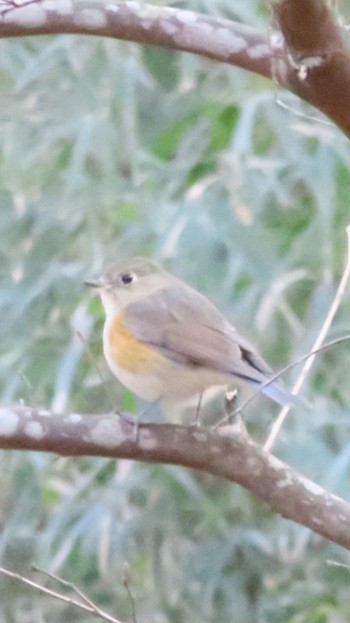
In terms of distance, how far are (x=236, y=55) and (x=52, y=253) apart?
1309 millimetres

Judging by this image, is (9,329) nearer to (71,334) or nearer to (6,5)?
(71,334)

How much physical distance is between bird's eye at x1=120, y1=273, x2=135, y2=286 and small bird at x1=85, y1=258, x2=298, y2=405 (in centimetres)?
7

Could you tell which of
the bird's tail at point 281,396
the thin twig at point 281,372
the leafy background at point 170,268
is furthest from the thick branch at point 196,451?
the leafy background at point 170,268

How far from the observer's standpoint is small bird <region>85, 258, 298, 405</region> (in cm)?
202

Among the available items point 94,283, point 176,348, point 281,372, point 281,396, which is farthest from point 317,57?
point 94,283

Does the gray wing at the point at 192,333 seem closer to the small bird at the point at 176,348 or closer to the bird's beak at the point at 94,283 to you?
the small bird at the point at 176,348

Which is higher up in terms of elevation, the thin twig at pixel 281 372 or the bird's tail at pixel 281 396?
the thin twig at pixel 281 372

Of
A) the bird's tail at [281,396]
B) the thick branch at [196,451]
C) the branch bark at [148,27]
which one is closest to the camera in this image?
the thick branch at [196,451]

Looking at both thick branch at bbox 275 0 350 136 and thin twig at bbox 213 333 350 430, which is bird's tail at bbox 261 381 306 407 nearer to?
thin twig at bbox 213 333 350 430

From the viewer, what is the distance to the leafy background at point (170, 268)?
249cm

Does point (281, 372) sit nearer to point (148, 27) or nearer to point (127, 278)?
point (148, 27)

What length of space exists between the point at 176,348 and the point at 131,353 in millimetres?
73

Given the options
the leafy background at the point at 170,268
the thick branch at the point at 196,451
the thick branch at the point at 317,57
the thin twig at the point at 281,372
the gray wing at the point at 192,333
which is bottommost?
the leafy background at the point at 170,268

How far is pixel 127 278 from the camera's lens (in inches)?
94.2
